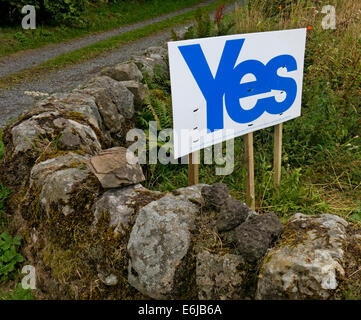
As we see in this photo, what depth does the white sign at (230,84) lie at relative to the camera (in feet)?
7.79

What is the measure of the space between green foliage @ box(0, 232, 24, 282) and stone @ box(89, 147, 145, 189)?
0.83 metres

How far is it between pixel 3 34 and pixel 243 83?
9325 mm

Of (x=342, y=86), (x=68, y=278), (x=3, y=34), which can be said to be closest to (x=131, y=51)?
(x=3, y=34)

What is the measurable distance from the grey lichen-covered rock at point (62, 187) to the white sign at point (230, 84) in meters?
0.67

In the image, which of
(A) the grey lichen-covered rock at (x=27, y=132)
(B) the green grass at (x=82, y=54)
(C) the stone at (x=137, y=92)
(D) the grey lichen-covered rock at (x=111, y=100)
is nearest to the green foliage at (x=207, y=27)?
(C) the stone at (x=137, y=92)

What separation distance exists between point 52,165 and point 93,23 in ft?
35.7

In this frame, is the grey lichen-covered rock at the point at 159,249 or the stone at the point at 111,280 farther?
the stone at the point at 111,280

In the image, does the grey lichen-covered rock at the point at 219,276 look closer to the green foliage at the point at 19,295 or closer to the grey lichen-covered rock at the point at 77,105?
the green foliage at the point at 19,295

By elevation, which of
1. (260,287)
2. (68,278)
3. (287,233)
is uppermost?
(287,233)

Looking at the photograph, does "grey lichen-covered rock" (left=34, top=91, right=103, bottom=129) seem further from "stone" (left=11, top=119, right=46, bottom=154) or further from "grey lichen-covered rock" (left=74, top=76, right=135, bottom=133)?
"stone" (left=11, top=119, right=46, bottom=154)

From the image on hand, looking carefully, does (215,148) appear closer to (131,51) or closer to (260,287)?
(260,287)

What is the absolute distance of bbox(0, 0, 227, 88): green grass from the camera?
7.26 meters

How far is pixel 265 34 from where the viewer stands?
2.75 m

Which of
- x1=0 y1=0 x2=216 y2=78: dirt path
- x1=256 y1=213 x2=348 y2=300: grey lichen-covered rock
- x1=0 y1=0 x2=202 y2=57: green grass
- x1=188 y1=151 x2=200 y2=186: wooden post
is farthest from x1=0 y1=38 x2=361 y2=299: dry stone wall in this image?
x1=0 y1=0 x2=202 y2=57: green grass
